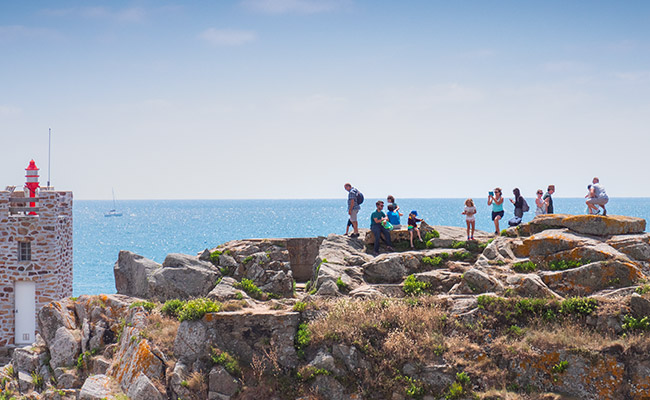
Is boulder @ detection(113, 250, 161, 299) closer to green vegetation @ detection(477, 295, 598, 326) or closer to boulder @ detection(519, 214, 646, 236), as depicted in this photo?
green vegetation @ detection(477, 295, 598, 326)

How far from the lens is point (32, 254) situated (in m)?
36.3

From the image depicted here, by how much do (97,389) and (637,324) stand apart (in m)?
17.5

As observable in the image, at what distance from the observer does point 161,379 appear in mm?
17609

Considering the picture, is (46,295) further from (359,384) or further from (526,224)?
(526,224)

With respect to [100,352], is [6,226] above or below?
above

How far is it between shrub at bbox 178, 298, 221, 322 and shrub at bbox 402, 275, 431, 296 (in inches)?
280

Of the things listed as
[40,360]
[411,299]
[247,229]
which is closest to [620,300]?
[411,299]

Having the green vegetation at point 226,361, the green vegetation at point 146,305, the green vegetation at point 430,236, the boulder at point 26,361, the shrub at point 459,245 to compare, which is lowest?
the boulder at point 26,361

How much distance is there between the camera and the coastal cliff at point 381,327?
16094 mm

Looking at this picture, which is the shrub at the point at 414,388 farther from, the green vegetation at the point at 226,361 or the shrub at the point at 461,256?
the shrub at the point at 461,256

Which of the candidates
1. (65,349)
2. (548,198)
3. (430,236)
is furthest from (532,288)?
(65,349)

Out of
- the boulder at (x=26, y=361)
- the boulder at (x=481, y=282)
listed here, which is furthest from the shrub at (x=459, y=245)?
the boulder at (x=26, y=361)

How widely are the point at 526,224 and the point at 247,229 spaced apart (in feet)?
363

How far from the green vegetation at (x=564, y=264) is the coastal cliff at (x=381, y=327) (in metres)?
0.06
